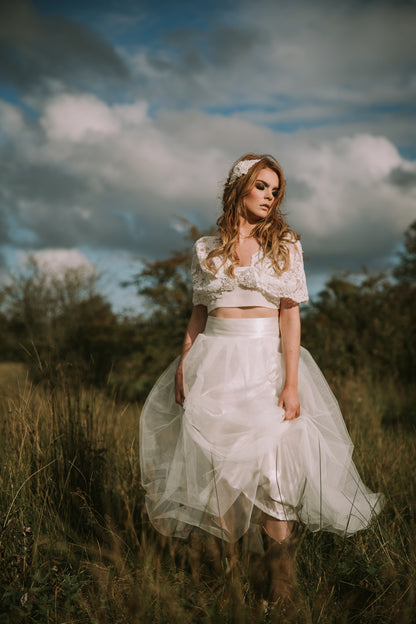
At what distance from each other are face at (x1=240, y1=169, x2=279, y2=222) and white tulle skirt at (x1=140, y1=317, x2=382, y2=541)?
2.38 ft

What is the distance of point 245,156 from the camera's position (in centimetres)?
327

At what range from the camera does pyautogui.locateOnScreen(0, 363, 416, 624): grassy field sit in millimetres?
2125

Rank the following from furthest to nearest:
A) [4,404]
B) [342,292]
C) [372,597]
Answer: [342,292] → [4,404] → [372,597]

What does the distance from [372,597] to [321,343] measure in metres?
5.49

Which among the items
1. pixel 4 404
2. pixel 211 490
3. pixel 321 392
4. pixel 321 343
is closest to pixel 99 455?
pixel 4 404

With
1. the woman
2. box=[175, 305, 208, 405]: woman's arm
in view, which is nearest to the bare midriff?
the woman

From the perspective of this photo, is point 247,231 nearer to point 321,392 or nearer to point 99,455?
point 321,392

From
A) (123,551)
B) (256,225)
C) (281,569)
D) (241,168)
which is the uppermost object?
(241,168)

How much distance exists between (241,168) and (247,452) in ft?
5.92

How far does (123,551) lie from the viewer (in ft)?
9.24

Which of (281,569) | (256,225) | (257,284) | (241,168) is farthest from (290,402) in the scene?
(241,168)

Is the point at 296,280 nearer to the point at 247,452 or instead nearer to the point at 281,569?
the point at 247,452

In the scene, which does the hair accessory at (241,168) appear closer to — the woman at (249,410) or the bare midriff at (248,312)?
the woman at (249,410)

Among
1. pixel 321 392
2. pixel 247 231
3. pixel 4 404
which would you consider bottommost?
pixel 4 404
